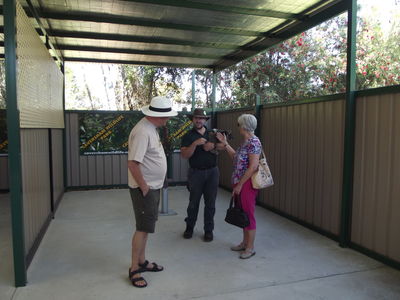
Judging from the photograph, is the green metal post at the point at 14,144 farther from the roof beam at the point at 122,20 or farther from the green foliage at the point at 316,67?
the green foliage at the point at 316,67

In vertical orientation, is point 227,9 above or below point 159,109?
above

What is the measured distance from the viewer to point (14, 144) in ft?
9.16

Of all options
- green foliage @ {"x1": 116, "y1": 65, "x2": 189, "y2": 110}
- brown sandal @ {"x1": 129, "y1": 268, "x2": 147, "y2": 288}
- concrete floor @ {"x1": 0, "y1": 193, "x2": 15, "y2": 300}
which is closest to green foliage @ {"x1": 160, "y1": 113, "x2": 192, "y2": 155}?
concrete floor @ {"x1": 0, "y1": 193, "x2": 15, "y2": 300}

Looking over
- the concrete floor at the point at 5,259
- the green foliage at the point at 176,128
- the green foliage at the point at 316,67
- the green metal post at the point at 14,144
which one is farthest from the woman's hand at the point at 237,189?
the green foliage at the point at 316,67

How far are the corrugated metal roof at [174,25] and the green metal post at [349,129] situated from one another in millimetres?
333

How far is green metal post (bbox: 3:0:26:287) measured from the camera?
8.88ft

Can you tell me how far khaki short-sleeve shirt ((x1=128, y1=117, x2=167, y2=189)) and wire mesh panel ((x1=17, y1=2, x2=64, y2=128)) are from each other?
1015mm

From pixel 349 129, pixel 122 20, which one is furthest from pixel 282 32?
pixel 122 20

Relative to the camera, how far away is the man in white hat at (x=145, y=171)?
272cm

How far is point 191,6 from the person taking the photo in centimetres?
408

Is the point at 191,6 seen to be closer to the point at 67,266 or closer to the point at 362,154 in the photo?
the point at 362,154

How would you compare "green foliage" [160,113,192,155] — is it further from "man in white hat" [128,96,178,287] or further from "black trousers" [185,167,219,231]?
"man in white hat" [128,96,178,287]

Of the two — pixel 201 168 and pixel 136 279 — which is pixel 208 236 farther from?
pixel 136 279

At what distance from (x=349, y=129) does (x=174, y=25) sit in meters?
2.80
